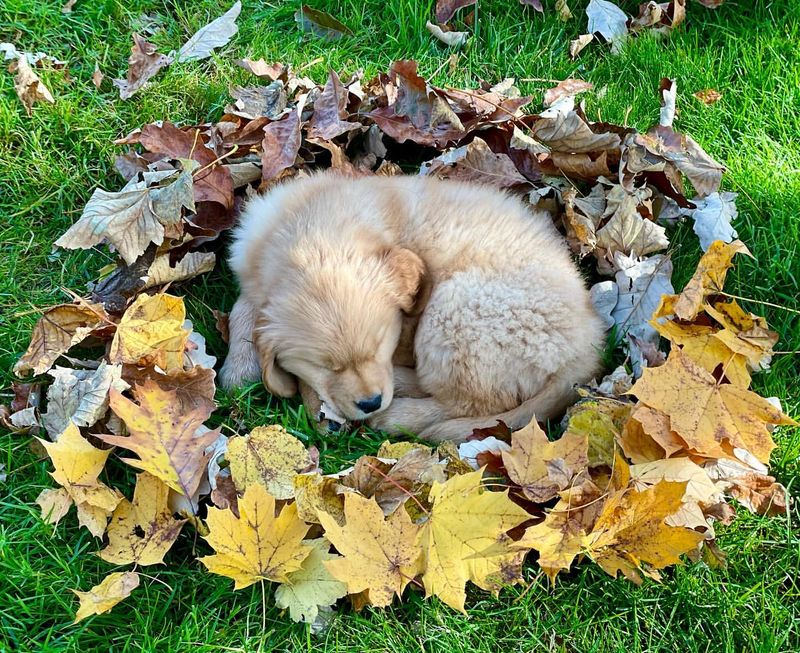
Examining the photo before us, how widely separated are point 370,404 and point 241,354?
1.89ft

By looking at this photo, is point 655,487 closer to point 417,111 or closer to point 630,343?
point 630,343

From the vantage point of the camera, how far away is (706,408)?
2.26m

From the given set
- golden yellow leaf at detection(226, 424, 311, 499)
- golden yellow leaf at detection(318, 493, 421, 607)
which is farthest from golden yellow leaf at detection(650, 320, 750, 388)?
golden yellow leaf at detection(226, 424, 311, 499)

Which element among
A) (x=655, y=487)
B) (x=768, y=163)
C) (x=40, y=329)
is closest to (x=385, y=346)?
(x=655, y=487)

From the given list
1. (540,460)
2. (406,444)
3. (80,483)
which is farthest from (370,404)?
(80,483)

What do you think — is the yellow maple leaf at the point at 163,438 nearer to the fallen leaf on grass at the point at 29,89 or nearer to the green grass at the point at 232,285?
the green grass at the point at 232,285

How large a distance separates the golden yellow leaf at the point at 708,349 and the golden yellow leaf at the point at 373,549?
3.60 feet

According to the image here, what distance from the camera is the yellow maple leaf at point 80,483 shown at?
7.43ft

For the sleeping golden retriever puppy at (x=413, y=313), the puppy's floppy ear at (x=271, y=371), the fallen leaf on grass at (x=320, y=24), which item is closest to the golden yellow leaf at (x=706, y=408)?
the sleeping golden retriever puppy at (x=413, y=313)

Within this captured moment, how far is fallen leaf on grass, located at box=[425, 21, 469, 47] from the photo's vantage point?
155 inches

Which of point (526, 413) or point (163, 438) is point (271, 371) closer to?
point (163, 438)

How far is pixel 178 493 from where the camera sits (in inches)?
92.1

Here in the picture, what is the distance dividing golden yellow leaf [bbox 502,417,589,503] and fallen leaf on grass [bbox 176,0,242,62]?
2.66 metres

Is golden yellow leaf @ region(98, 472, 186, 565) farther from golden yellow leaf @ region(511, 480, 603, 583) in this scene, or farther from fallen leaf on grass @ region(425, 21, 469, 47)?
fallen leaf on grass @ region(425, 21, 469, 47)
